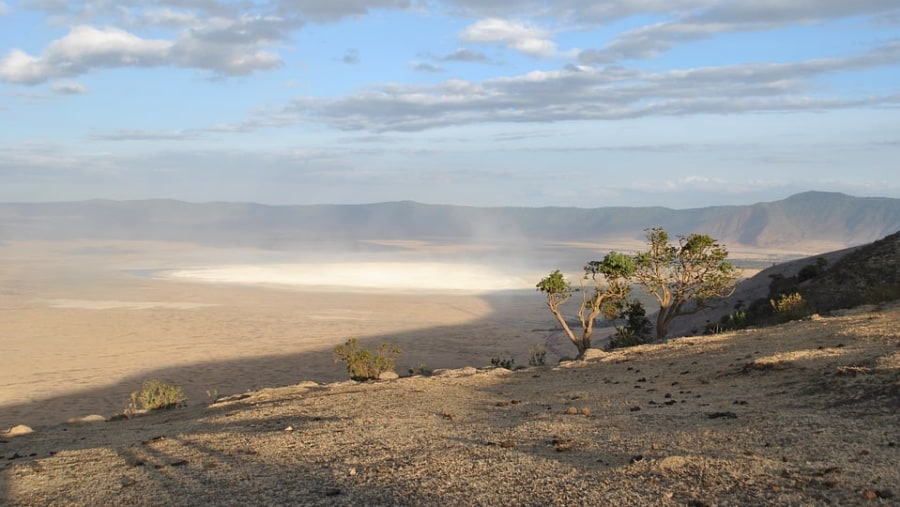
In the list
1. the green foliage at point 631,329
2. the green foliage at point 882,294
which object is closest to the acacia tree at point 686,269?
the green foliage at point 631,329

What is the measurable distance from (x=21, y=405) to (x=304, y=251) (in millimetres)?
102507

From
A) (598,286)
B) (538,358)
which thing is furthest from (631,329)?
(598,286)

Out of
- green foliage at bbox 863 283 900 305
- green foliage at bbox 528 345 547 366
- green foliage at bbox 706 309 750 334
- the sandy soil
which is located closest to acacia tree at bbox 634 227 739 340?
green foliage at bbox 706 309 750 334

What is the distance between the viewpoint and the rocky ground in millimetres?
6875

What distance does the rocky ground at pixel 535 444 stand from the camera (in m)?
6.88

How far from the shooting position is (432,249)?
449 feet

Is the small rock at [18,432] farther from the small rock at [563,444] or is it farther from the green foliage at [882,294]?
the green foliage at [882,294]

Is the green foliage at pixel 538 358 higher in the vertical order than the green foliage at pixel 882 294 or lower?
lower

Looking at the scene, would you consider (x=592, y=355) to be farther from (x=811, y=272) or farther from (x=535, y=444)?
(x=811, y=272)

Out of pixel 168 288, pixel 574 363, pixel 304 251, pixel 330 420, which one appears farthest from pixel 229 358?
pixel 304 251

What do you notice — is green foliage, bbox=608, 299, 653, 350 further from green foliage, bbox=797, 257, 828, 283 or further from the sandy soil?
A: green foliage, bbox=797, 257, 828, 283

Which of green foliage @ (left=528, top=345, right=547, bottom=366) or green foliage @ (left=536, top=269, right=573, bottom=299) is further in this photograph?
green foliage @ (left=536, top=269, right=573, bottom=299)

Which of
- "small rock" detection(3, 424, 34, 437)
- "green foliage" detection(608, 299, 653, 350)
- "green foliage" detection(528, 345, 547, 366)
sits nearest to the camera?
"small rock" detection(3, 424, 34, 437)

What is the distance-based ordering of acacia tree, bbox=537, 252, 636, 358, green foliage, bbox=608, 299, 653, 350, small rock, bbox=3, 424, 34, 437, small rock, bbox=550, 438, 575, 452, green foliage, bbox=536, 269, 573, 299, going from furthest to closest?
green foliage, bbox=608, 299, 653, 350 < green foliage, bbox=536, 269, 573, 299 < acacia tree, bbox=537, 252, 636, 358 < small rock, bbox=3, 424, 34, 437 < small rock, bbox=550, 438, 575, 452
